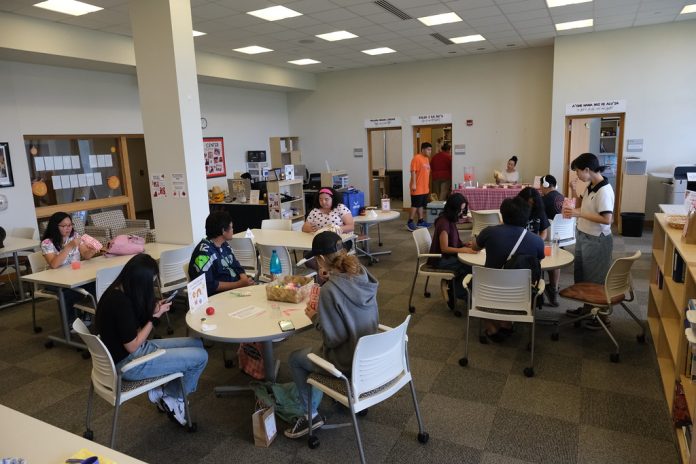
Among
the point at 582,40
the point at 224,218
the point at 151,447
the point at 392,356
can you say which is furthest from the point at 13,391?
the point at 582,40

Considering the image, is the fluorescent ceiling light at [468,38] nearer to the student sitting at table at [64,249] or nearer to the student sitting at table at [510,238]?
the student sitting at table at [510,238]

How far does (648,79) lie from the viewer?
8109mm

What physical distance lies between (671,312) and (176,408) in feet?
11.2

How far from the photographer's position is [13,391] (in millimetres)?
Answer: 3516

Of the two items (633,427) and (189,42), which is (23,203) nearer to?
(189,42)

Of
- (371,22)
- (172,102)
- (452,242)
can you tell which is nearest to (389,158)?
(371,22)

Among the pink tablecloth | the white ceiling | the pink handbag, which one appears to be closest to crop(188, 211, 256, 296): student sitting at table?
the pink handbag

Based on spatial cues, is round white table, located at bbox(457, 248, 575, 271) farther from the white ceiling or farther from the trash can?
the trash can

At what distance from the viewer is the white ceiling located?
235 inches

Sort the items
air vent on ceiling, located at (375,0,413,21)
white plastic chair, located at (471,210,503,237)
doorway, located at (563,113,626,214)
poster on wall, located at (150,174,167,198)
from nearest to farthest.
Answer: poster on wall, located at (150,174,167,198), white plastic chair, located at (471,210,503,237), air vent on ceiling, located at (375,0,413,21), doorway, located at (563,113,626,214)

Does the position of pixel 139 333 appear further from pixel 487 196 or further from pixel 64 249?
pixel 487 196

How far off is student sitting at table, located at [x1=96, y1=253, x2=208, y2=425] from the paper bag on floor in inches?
18.3

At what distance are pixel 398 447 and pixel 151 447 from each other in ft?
4.69

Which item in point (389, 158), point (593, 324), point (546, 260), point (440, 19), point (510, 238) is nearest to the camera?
point (510, 238)
